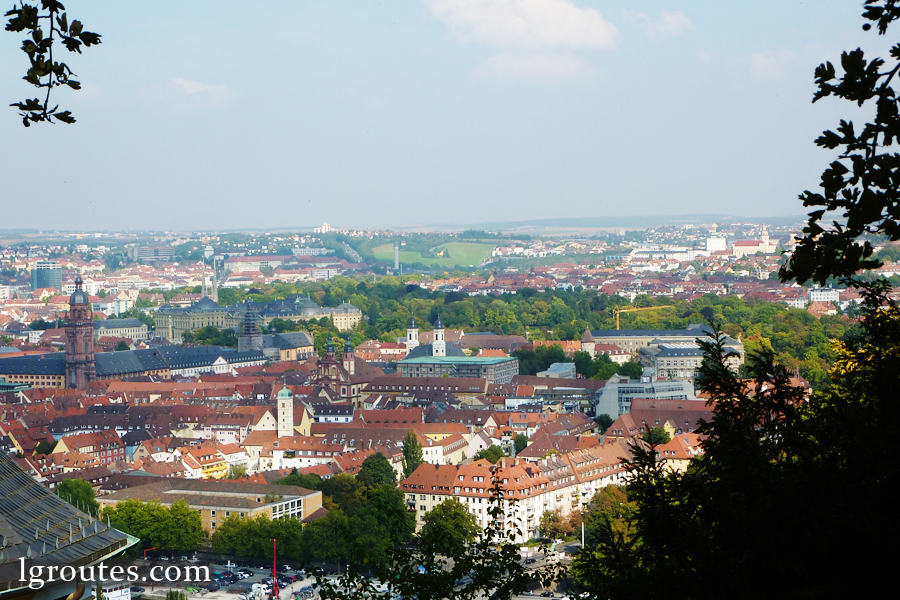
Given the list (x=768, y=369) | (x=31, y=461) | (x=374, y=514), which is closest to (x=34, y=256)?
(x=31, y=461)


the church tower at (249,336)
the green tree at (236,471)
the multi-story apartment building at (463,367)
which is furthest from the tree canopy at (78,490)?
the church tower at (249,336)

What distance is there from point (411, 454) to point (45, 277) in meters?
118

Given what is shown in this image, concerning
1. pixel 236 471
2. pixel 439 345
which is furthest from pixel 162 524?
pixel 439 345

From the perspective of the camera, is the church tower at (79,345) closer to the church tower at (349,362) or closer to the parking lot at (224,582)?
the church tower at (349,362)

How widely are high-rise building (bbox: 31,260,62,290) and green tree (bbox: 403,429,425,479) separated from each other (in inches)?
4475

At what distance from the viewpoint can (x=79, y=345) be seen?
191 feet

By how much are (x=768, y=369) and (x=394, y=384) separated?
48.4 metres

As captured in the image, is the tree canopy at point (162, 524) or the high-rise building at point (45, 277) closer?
the tree canopy at point (162, 524)

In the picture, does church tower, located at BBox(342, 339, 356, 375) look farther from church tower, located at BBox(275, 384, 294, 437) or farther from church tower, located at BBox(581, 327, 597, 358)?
church tower, located at BBox(581, 327, 597, 358)

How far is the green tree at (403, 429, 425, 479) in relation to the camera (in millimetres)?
34875

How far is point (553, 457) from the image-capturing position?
34062mm

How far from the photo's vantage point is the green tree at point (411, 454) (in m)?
34.9

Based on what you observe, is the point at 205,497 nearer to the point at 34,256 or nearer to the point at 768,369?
the point at 768,369

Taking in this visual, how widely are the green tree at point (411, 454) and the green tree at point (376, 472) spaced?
1406mm
